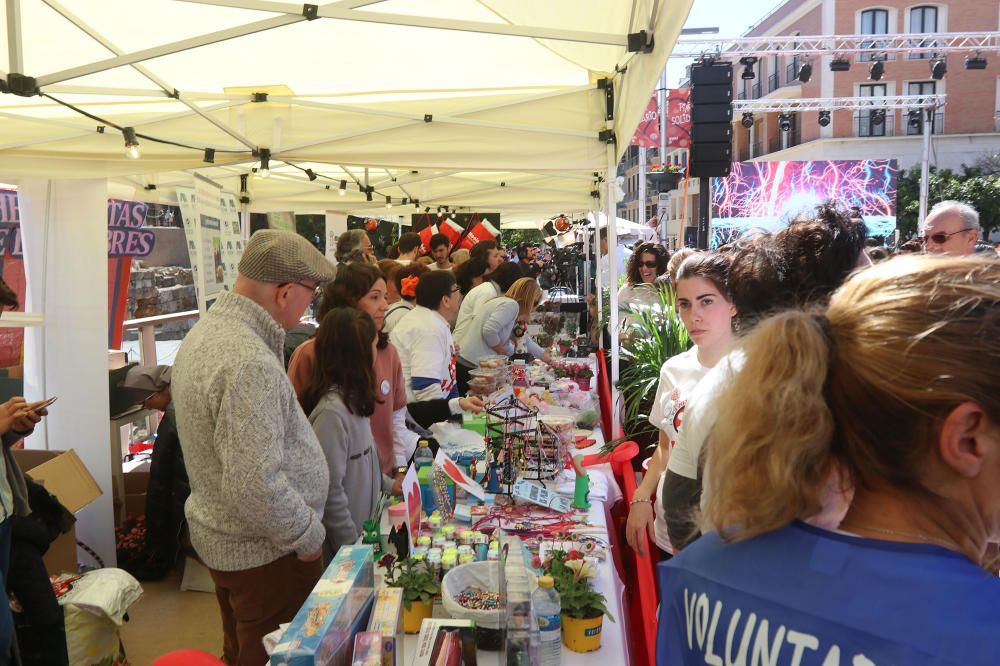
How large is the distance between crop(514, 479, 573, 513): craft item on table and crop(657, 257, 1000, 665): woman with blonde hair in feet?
6.32

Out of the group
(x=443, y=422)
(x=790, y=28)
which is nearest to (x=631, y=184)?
(x=790, y=28)

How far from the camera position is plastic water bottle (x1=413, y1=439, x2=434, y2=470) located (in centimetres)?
312

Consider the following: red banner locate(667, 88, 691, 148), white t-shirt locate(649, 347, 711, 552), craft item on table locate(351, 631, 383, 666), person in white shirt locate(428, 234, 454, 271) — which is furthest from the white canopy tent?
red banner locate(667, 88, 691, 148)

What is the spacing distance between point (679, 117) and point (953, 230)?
10.3 m

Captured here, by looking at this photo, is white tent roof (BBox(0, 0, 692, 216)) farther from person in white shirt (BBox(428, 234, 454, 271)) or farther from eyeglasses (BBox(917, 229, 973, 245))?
person in white shirt (BBox(428, 234, 454, 271))

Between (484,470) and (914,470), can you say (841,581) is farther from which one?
(484,470)

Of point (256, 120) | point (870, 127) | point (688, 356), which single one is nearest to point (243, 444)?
point (688, 356)

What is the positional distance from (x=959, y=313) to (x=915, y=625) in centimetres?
32

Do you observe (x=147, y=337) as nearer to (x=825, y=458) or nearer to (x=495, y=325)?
(x=495, y=325)

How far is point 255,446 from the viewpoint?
2004mm

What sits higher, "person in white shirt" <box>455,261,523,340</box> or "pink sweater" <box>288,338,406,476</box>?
"person in white shirt" <box>455,261,523,340</box>

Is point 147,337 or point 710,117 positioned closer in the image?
point 147,337

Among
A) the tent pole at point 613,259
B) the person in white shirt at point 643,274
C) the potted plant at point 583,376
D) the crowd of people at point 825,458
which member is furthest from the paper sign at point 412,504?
the person in white shirt at point 643,274

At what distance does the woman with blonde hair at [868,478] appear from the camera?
741 millimetres
